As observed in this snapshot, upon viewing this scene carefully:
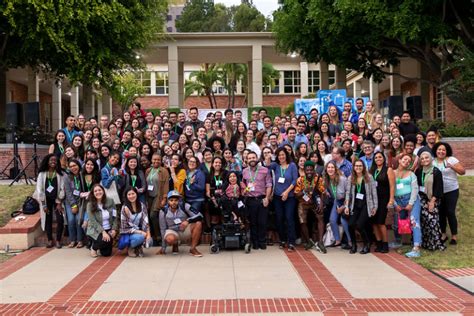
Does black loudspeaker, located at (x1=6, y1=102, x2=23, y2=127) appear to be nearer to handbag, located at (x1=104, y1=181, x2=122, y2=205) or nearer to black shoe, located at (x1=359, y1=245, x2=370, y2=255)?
handbag, located at (x1=104, y1=181, x2=122, y2=205)

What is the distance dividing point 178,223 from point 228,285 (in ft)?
6.78

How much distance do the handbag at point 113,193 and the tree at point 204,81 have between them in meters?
36.1

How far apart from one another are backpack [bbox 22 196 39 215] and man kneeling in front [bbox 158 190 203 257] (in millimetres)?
3053

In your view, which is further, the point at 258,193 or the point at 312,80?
the point at 312,80

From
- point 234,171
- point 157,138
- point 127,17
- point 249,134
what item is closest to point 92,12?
point 127,17

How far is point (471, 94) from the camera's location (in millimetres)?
18781

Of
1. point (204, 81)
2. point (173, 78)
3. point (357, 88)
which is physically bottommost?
point (173, 78)

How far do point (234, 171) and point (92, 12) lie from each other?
10284 millimetres

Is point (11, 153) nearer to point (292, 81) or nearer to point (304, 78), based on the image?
point (304, 78)

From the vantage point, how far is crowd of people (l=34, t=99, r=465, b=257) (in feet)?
27.7

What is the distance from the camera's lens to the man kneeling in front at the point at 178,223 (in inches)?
330

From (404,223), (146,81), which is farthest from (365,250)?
(146,81)

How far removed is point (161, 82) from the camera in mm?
48344

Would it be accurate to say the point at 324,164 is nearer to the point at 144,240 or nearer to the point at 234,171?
the point at 234,171
